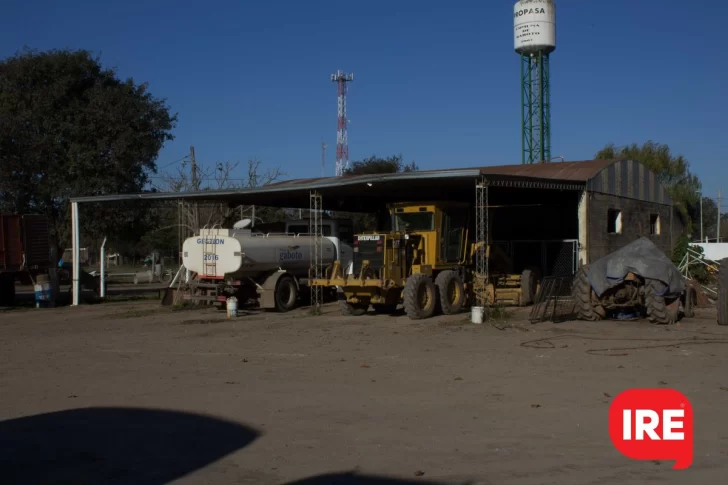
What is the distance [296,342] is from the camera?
14.7 m

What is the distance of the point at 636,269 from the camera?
1595cm

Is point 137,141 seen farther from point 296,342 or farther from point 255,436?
point 255,436

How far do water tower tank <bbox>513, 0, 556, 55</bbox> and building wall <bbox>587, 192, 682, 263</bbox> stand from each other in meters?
15.8

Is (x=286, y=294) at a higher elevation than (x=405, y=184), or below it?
below

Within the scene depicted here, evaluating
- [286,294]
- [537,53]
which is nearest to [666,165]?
[537,53]

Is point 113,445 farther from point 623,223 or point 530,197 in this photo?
point 530,197

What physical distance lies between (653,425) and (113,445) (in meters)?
5.38

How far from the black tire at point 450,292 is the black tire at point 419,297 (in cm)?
20

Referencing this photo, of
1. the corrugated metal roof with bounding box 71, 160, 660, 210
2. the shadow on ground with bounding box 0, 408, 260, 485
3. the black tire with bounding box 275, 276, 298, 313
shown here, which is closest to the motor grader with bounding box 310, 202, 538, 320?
the corrugated metal roof with bounding box 71, 160, 660, 210

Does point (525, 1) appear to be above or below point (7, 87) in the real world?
above

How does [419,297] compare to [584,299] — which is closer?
[584,299]

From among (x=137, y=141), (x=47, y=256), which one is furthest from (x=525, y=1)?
(x=47, y=256)

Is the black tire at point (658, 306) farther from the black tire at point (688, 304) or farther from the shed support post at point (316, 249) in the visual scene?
the shed support post at point (316, 249)

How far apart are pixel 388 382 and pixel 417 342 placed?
410 cm
